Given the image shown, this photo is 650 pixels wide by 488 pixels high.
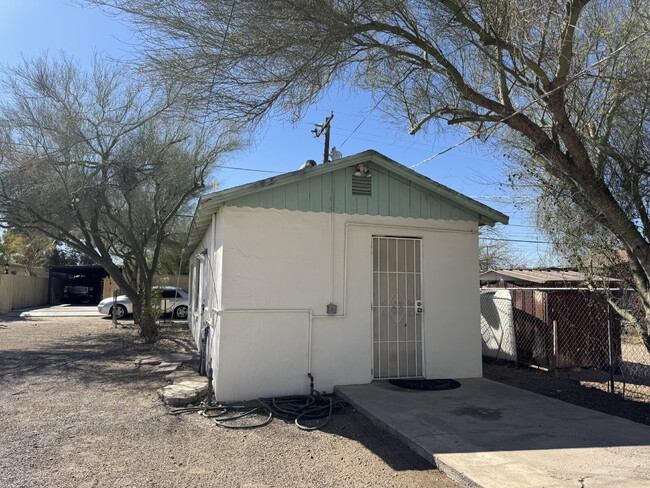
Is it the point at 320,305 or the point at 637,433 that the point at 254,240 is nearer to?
the point at 320,305

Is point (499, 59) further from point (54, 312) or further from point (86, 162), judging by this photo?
point (54, 312)

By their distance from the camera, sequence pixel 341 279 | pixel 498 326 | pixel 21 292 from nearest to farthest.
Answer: pixel 341 279
pixel 498 326
pixel 21 292

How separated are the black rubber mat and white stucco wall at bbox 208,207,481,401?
0.25 m

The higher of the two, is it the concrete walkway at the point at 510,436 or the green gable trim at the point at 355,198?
the green gable trim at the point at 355,198

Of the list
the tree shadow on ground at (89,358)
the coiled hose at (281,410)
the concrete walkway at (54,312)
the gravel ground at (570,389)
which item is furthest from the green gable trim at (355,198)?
the concrete walkway at (54,312)

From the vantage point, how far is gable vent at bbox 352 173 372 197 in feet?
23.6

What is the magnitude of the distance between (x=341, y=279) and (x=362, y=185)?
1.50 metres

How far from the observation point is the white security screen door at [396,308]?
7391 mm

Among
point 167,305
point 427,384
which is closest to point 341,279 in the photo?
point 427,384

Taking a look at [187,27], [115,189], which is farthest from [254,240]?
[115,189]

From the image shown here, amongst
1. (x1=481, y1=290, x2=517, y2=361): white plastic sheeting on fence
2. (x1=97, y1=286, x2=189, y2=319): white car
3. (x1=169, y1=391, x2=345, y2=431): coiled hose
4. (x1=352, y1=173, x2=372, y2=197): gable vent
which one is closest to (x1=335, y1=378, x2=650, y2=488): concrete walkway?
(x1=169, y1=391, x2=345, y2=431): coiled hose

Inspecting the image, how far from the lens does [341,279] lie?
23.0 ft

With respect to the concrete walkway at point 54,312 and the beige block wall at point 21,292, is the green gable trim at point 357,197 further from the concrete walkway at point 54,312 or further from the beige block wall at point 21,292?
the beige block wall at point 21,292

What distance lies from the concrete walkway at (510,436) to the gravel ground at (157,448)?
266 mm
